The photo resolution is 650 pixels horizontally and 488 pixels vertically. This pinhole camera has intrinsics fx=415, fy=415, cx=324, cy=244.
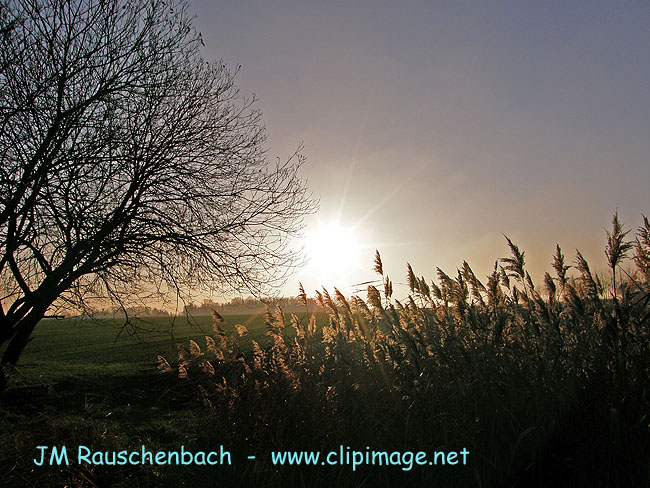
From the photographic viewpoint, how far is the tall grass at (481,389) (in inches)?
120

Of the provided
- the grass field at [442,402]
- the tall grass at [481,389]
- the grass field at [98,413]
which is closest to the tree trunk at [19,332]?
the grass field at [98,413]

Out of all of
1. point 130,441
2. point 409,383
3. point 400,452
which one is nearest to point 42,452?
point 130,441

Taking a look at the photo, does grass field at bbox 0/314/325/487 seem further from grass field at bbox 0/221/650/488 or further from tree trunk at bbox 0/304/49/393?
tree trunk at bbox 0/304/49/393

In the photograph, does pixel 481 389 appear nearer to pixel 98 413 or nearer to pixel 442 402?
pixel 442 402

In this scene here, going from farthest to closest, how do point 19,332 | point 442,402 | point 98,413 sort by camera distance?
point 19,332 < point 98,413 < point 442,402

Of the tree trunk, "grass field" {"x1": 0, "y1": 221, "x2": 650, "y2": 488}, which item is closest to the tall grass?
"grass field" {"x1": 0, "y1": 221, "x2": 650, "y2": 488}

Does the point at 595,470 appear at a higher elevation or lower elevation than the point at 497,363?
lower

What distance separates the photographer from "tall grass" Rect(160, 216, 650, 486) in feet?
10.0

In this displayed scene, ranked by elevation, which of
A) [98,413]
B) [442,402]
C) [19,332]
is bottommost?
[98,413]

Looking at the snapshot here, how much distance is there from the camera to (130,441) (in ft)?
14.6

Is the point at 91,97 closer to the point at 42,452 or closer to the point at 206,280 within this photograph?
the point at 206,280

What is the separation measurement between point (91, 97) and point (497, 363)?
6631mm

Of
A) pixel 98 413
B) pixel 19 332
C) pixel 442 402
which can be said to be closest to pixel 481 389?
pixel 442 402

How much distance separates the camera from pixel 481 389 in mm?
3912
